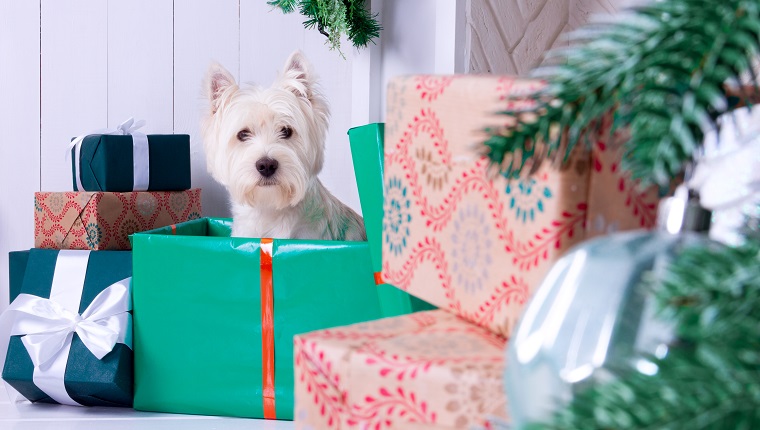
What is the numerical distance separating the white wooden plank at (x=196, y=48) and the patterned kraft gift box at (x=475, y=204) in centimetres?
136

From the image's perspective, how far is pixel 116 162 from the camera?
165 cm

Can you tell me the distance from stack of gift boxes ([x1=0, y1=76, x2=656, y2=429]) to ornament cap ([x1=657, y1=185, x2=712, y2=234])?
3.6 inches

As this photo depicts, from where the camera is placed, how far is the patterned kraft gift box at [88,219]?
61.9 inches

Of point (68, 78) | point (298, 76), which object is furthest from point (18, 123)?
point (298, 76)

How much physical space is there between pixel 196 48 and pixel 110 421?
3.40 ft

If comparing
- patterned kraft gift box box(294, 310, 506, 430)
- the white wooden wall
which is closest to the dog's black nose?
the white wooden wall

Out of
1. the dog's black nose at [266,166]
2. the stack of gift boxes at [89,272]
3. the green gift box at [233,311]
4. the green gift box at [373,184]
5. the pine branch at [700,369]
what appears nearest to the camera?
the pine branch at [700,369]

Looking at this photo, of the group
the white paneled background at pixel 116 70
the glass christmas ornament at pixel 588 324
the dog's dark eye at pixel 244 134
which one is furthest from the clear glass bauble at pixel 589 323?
the white paneled background at pixel 116 70

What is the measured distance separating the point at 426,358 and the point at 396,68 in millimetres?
1348

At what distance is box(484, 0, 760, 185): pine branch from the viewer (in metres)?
0.30

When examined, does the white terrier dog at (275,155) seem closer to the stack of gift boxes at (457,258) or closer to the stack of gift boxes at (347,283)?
the stack of gift boxes at (347,283)

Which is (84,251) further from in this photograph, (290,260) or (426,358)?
(426,358)

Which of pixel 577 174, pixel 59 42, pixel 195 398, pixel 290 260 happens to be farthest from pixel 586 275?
pixel 59 42

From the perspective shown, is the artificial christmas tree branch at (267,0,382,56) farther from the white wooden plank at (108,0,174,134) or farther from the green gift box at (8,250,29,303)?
the green gift box at (8,250,29,303)
